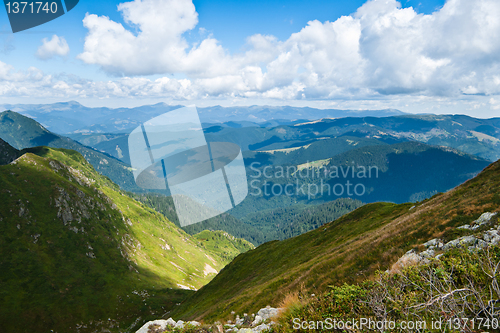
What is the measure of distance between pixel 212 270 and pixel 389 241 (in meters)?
200

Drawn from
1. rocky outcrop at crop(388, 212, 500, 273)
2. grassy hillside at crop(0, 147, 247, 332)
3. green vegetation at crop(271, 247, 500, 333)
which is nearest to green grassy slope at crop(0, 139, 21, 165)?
grassy hillside at crop(0, 147, 247, 332)

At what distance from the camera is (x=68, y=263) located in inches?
3831

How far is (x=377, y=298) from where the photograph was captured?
7.28m

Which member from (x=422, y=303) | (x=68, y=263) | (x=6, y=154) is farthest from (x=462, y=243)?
(x=6, y=154)

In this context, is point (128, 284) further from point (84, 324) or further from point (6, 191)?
point (6, 191)

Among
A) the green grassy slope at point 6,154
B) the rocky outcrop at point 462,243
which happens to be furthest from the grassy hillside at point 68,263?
the rocky outcrop at point 462,243

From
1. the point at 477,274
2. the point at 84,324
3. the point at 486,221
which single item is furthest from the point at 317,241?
the point at 84,324

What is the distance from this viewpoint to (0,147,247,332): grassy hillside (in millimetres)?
75875

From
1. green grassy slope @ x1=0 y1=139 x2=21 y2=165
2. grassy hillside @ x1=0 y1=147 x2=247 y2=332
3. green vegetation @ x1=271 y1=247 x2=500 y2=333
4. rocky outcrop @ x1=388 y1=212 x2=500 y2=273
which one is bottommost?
grassy hillside @ x1=0 y1=147 x2=247 y2=332

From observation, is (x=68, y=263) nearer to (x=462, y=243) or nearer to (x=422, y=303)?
(x=422, y=303)

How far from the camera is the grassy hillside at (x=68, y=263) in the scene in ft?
249

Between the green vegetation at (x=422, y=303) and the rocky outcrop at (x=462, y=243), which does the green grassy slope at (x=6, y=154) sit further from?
the rocky outcrop at (x=462, y=243)

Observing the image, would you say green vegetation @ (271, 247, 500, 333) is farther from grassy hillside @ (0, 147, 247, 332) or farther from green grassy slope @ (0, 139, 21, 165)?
green grassy slope @ (0, 139, 21, 165)

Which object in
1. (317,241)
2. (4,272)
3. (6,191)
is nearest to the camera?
(317,241)
